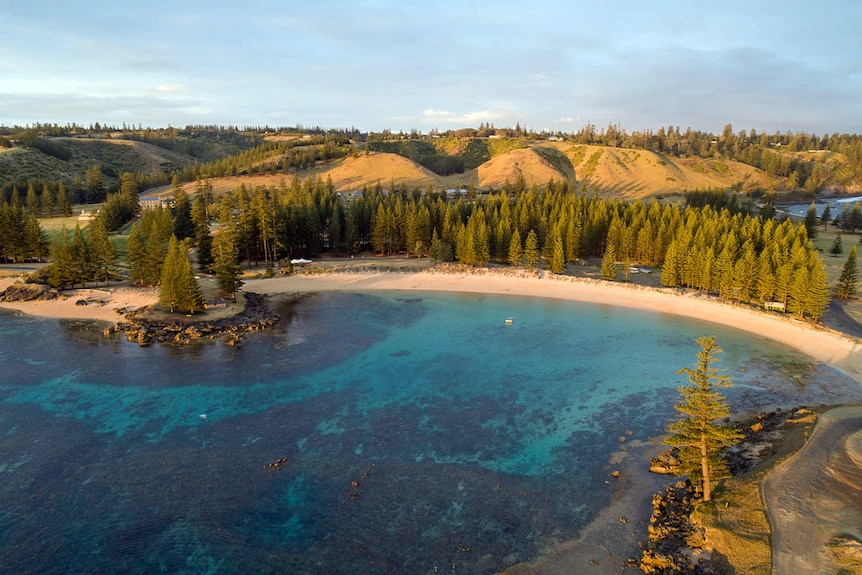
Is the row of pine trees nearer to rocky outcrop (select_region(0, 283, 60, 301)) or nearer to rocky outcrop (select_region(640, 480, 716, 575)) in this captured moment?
rocky outcrop (select_region(0, 283, 60, 301))

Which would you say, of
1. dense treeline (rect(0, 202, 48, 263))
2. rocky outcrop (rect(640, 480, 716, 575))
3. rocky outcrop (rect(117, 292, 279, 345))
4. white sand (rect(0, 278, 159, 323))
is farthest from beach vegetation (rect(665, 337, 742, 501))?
dense treeline (rect(0, 202, 48, 263))

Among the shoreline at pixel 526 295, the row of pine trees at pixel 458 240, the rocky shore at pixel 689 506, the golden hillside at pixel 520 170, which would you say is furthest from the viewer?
the golden hillside at pixel 520 170

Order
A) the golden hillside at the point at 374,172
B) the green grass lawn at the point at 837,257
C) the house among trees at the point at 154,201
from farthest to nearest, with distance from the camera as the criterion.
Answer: the golden hillside at the point at 374,172 → the house among trees at the point at 154,201 → the green grass lawn at the point at 837,257


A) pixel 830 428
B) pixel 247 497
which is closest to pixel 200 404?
pixel 247 497

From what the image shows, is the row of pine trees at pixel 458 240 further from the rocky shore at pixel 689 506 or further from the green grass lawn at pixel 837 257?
the rocky shore at pixel 689 506

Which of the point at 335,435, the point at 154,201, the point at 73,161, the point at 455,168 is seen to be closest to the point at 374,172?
the point at 455,168

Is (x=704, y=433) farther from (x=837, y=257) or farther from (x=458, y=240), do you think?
(x=837, y=257)

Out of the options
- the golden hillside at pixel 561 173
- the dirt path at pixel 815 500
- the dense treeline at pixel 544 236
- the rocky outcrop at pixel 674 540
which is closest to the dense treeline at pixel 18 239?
the dense treeline at pixel 544 236
